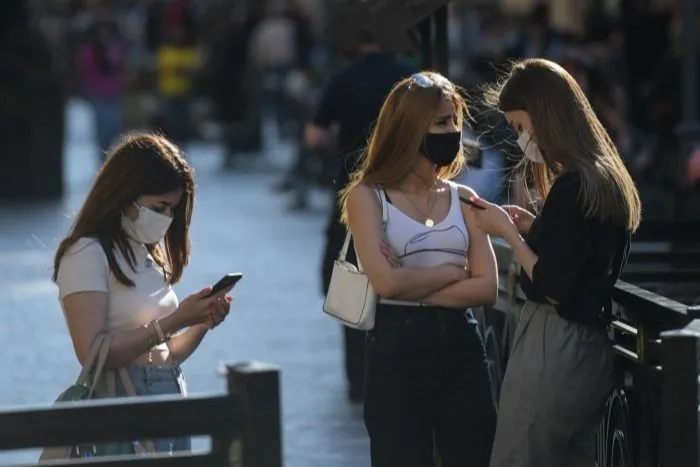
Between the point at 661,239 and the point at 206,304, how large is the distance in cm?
240

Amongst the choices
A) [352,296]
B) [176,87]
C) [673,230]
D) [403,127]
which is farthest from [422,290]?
[176,87]

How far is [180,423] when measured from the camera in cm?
354

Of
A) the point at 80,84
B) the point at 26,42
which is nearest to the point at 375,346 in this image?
the point at 26,42

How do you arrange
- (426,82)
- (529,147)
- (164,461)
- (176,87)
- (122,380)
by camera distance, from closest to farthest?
1. (164,461)
2. (122,380)
3. (529,147)
4. (426,82)
5. (176,87)

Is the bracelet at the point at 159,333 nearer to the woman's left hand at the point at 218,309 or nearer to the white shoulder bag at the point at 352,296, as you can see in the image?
the woman's left hand at the point at 218,309

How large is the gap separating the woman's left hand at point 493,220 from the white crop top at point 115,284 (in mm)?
A: 902

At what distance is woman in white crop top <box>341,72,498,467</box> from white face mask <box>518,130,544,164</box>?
286 mm

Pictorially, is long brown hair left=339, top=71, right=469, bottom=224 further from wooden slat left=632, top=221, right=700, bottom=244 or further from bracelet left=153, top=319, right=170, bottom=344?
wooden slat left=632, top=221, right=700, bottom=244

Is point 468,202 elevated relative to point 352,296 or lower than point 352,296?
elevated

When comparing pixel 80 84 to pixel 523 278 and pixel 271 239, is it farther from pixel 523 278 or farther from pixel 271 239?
pixel 523 278

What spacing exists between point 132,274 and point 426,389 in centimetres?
91

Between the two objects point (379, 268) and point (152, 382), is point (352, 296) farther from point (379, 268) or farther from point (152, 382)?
point (152, 382)

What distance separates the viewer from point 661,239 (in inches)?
267

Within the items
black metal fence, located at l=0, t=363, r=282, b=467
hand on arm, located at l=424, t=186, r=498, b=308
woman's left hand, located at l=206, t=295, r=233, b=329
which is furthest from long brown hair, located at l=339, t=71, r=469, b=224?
black metal fence, located at l=0, t=363, r=282, b=467
